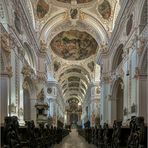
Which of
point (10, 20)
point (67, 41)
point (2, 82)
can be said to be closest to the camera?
point (2, 82)

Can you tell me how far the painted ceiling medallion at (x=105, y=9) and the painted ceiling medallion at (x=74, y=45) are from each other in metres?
6.81

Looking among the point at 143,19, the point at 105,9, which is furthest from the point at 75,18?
the point at 143,19

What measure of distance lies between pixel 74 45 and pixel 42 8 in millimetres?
11273

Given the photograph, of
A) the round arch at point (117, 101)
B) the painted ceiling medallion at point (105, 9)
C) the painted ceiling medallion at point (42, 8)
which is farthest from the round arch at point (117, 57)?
the painted ceiling medallion at point (42, 8)

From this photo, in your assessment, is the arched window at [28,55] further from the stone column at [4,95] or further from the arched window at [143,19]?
the arched window at [143,19]

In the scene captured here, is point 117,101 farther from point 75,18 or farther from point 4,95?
point 4,95

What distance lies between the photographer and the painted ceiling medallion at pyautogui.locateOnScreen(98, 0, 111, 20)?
25.9m

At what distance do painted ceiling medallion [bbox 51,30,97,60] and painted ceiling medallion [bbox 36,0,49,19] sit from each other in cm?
700

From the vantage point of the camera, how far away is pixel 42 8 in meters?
26.3

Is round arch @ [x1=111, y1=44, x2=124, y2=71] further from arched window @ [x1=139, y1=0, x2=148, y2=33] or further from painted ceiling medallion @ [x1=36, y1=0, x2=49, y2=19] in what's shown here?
painted ceiling medallion @ [x1=36, y1=0, x2=49, y2=19]

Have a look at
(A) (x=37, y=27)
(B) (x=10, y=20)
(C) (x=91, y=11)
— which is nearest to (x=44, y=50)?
(A) (x=37, y=27)

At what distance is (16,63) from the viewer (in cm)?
1670

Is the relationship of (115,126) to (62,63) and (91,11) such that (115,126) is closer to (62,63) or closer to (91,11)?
(91,11)

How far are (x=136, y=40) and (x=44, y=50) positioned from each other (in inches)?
573
